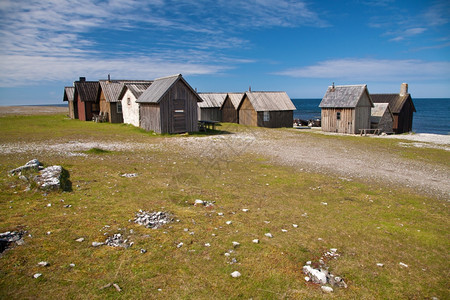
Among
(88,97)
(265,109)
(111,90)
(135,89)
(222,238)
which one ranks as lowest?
(222,238)

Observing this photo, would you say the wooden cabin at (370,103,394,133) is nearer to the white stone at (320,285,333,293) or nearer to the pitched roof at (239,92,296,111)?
the pitched roof at (239,92,296,111)

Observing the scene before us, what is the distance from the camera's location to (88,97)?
44.9 metres

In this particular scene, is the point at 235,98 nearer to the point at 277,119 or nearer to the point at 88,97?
the point at 277,119

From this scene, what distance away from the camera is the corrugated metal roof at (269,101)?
Result: 4172cm

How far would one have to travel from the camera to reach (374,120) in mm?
37656

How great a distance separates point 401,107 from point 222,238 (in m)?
40.7

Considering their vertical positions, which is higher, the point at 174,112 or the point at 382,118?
the point at 174,112

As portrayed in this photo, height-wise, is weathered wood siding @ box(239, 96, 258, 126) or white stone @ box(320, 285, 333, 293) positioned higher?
weathered wood siding @ box(239, 96, 258, 126)

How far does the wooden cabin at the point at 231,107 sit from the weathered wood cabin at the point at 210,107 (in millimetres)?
1001

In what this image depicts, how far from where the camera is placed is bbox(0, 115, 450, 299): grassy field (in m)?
5.53

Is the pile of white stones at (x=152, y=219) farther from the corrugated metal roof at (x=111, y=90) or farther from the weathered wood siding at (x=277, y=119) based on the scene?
the corrugated metal roof at (x=111, y=90)

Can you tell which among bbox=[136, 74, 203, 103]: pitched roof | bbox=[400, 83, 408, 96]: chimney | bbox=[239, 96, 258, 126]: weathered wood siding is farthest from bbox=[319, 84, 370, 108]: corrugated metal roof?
bbox=[136, 74, 203, 103]: pitched roof

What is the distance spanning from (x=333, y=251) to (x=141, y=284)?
4.46 meters

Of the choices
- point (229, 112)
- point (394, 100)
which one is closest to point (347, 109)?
point (394, 100)
